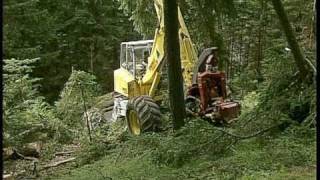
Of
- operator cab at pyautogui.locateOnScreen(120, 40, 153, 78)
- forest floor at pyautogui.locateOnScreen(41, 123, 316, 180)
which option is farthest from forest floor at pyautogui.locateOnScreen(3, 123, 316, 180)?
operator cab at pyautogui.locateOnScreen(120, 40, 153, 78)

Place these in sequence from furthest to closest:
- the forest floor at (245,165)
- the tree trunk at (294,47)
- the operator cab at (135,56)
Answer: the operator cab at (135,56), the tree trunk at (294,47), the forest floor at (245,165)

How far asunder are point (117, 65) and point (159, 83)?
1510 cm

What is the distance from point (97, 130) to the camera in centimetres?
1301

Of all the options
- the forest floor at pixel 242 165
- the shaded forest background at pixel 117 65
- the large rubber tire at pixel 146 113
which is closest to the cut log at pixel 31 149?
the shaded forest background at pixel 117 65

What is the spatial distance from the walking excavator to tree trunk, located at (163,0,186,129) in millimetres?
1539

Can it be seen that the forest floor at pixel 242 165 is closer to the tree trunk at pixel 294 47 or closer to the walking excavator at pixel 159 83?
the tree trunk at pixel 294 47

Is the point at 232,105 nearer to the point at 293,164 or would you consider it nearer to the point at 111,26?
the point at 293,164

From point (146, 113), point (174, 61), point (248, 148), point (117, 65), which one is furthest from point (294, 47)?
point (117, 65)

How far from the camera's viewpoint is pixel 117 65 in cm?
2823

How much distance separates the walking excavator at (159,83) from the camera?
36.8ft

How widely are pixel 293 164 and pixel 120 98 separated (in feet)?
28.4

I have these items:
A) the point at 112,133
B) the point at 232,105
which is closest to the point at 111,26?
the point at 112,133

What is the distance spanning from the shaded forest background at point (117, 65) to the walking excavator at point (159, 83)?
18.2 inches

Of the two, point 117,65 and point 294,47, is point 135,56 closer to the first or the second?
point 294,47
